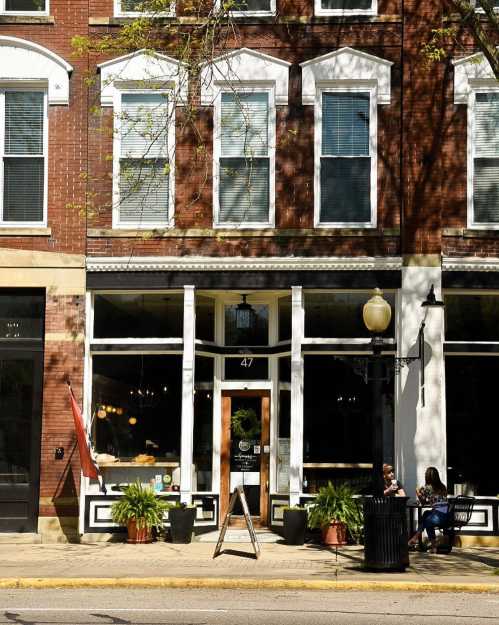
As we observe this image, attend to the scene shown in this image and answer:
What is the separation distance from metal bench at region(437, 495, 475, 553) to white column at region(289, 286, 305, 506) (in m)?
2.64

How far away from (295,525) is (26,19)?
1002 centimetres

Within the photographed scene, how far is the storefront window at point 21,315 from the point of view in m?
20.8

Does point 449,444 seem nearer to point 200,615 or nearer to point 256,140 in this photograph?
point 256,140

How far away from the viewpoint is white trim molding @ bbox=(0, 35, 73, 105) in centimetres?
2073

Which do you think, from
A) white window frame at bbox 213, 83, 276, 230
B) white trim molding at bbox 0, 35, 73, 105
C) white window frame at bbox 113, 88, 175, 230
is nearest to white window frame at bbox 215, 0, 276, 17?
white window frame at bbox 213, 83, 276, 230

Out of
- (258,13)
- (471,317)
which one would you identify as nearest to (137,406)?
(471,317)

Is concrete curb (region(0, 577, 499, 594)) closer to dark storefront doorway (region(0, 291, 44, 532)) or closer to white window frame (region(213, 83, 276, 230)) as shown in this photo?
dark storefront doorway (region(0, 291, 44, 532))

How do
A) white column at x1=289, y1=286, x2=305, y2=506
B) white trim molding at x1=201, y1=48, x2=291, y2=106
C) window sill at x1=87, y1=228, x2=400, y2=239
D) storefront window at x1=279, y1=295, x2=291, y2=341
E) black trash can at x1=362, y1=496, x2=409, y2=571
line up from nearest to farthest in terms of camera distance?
1. black trash can at x1=362, y1=496, x2=409, y2=571
2. white column at x1=289, y1=286, x2=305, y2=506
3. window sill at x1=87, y1=228, x2=400, y2=239
4. white trim molding at x1=201, y1=48, x2=291, y2=106
5. storefront window at x1=279, y1=295, x2=291, y2=341

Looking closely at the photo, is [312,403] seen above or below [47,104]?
below

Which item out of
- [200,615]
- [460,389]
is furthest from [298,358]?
[200,615]

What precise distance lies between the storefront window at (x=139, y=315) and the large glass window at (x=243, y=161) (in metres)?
1.76

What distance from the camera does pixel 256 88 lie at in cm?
2075

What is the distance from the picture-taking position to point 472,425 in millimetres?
20109

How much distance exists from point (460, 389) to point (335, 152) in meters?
4.65
